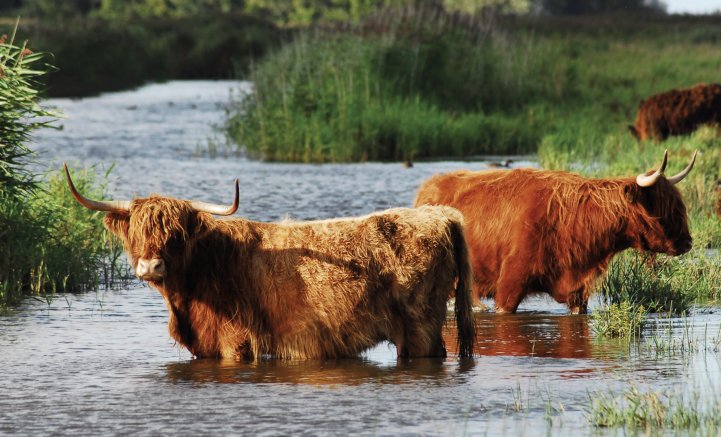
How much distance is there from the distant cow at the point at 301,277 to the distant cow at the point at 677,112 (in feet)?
45.0

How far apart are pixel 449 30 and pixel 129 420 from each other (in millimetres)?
19352

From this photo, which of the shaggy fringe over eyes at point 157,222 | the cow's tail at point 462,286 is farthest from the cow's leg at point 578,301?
the shaggy fringe over eyes at point 157,222

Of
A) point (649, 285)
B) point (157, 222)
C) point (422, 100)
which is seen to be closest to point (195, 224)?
point (157, 222)

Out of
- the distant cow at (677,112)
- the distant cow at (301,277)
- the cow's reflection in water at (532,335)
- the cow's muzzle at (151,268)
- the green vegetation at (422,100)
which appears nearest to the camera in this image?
the cow's muzzle at (151,268)

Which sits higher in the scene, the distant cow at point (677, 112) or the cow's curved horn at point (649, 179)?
the distant cow at point (677, 112)

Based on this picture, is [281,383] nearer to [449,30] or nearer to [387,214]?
[387,214]

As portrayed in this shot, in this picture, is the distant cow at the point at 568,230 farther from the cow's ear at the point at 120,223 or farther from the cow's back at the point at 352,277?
the cow's ear at the point at 120,223

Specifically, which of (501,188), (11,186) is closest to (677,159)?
(501,188)

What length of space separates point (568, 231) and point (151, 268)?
10.7ft

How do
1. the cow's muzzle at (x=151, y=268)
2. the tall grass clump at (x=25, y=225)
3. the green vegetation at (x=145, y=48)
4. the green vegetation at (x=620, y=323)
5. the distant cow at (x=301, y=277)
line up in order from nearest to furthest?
the cow's muzzle at (x=151, y=268)
the distant cow at (x=301, y=277)
the green vegetation at (x=620, y=323)
the tall grass clump at (x=25, y=225)
the green vegetation at (x=145, y=48)

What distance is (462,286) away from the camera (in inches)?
300

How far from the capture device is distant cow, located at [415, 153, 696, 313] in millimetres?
9188

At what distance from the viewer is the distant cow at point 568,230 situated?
9188mm

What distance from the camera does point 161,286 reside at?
24.7 feet
